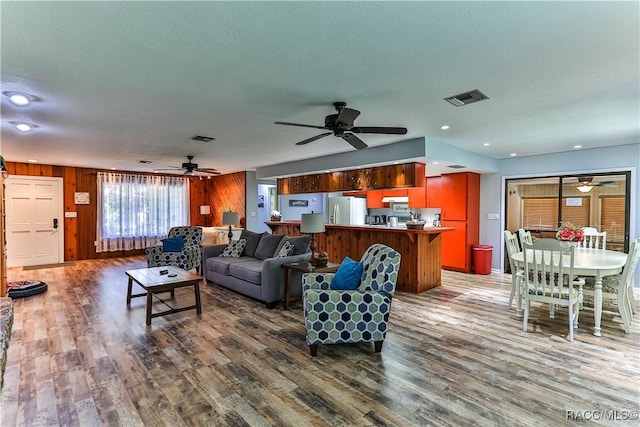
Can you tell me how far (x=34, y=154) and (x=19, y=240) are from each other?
98.5 inches

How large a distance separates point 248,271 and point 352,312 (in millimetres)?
2088

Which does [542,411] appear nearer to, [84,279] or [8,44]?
[8,44]

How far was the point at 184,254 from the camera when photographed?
5.96 metres

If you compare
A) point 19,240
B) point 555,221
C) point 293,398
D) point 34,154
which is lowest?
point 293,398

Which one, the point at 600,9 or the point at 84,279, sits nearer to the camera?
the point at 600,9

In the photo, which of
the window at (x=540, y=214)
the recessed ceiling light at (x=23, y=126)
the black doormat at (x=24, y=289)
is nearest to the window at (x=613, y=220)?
the window at (x=540, y=214)

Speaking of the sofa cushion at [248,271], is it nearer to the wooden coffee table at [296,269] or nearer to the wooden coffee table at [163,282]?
the wooden coffee table at [296,269]

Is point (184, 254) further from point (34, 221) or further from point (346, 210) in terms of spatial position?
point (34, 221)

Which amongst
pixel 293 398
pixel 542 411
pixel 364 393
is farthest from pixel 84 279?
pixel 542 411

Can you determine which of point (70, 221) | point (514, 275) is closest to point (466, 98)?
point (514, 275)

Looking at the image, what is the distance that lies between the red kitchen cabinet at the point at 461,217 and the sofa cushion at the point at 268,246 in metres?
3.94

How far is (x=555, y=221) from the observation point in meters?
6.20

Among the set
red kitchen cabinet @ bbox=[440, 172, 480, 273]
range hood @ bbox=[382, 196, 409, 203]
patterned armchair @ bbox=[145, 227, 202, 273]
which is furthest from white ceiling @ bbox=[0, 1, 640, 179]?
range hood @ bbox=[382, 196, 409, 203]

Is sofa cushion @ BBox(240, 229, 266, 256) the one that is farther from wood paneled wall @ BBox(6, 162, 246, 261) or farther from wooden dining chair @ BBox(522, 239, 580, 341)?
wooden dining chair @ BBox(522, 239, 580, 341)
